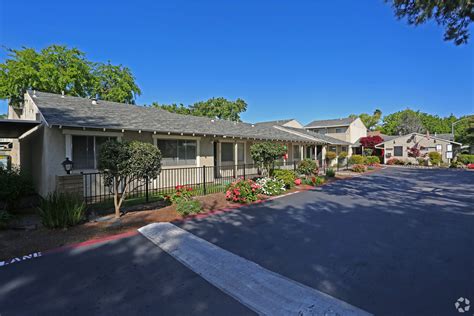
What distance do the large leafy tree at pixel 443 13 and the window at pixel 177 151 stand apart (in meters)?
9.62

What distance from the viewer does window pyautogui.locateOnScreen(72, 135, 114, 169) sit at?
8.34 meters

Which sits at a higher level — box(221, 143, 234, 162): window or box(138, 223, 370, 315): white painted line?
box(221, 143, 234, 162): window

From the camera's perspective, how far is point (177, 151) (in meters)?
11.3

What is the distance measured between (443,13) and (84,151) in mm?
12450

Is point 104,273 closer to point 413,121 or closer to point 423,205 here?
point 423,205

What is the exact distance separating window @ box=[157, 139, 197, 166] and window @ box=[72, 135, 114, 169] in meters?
2.64

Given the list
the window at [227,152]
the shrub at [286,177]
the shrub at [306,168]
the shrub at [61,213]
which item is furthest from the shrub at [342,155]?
the shrub at [61,213]

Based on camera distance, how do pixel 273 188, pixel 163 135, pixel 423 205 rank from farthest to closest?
pixel 163 135
pixel 273 188
pixel 423 205

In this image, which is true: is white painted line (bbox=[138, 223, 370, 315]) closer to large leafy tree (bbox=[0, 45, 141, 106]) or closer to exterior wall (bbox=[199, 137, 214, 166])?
exterior wall (bbox=[199, 137, 214, 166])

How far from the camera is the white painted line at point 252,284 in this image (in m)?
2.59

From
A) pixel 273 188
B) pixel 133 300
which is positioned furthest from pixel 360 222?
pixel 133 300

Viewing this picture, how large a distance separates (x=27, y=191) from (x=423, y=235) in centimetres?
1143

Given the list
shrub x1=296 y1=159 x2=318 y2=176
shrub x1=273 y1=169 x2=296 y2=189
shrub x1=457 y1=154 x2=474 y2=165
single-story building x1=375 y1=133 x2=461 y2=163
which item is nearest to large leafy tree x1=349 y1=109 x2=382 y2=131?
single-story building x1=375 y1=133 x2=461 y2=163

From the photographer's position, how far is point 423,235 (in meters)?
4.87
